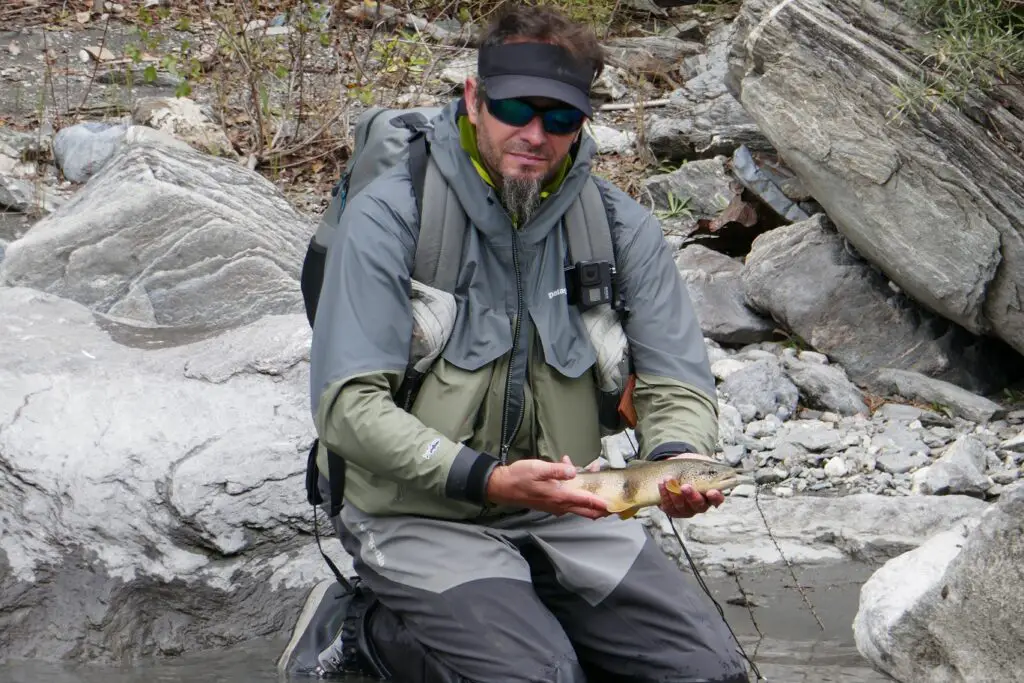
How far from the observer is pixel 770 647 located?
16.3ft

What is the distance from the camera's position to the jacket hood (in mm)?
4035

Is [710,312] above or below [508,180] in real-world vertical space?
below

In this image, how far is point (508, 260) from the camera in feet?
13.4

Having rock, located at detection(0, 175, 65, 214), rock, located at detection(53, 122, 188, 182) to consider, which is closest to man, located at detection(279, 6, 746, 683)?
rock, located at detection(0, 175, 65, 214)

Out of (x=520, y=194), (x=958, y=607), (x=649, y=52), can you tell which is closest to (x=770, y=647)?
(x=958, y=607)

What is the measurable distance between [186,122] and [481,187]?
279 inches

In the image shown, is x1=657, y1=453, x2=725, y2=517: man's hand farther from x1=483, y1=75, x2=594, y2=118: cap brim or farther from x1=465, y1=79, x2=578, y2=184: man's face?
x1=483, y1=75, x2=594, y2=118: cap brim

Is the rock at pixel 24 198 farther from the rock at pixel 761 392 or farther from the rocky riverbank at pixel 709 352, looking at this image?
the rock at pixel 761 392

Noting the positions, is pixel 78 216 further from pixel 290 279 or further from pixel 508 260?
pixel 508 260

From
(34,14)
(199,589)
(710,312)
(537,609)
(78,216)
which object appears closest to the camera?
(537,609)

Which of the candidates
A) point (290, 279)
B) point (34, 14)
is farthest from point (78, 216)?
→ point (34, 14)

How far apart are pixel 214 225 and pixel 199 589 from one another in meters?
2.66

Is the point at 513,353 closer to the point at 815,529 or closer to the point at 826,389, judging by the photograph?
the point at 815,529

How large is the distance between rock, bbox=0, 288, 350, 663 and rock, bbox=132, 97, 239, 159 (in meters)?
5.29
